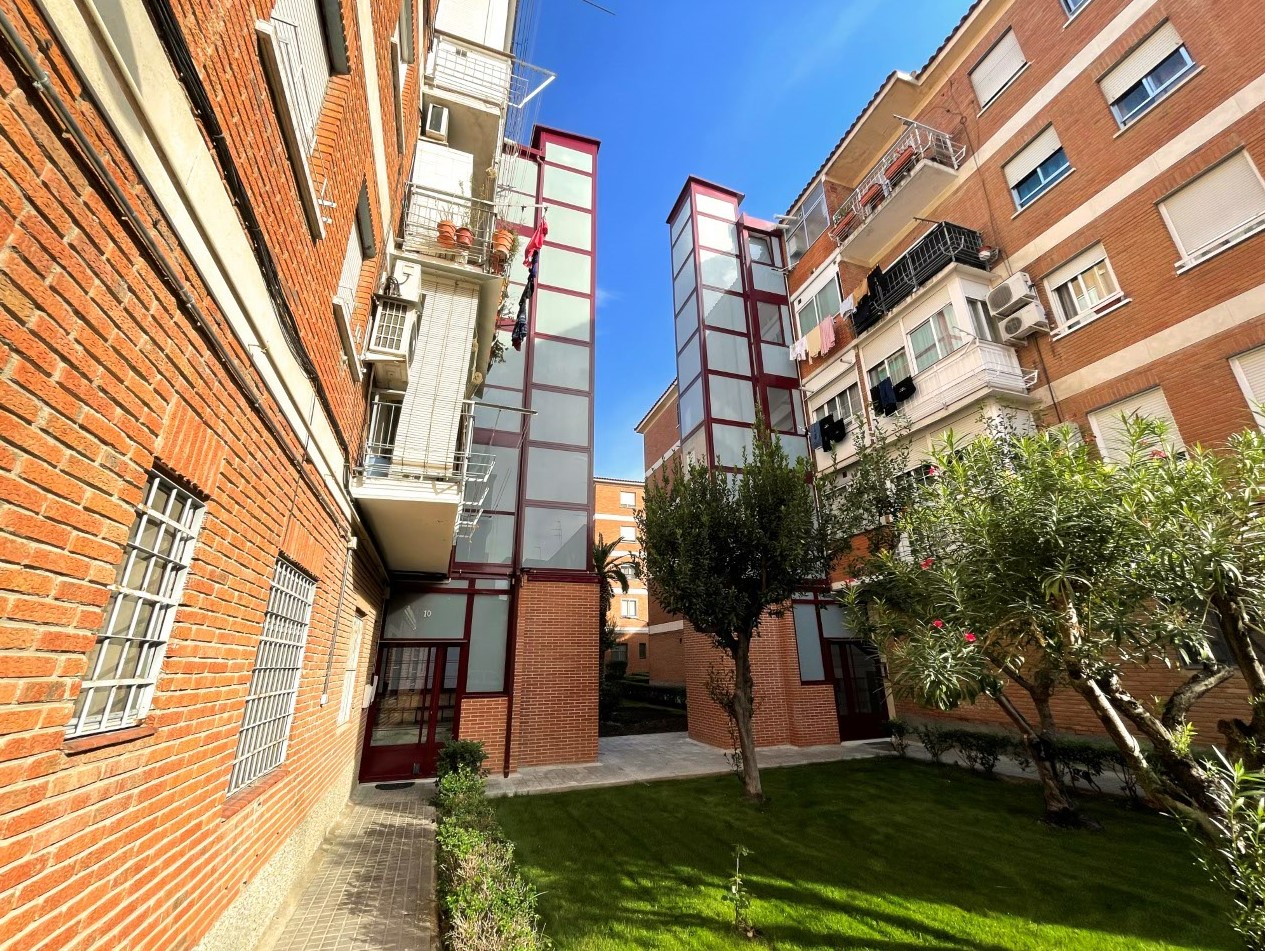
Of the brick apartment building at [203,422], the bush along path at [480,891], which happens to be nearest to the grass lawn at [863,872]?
the bush along path at [480,891]

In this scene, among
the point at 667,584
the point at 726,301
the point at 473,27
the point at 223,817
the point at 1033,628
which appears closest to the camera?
the point at 223,817

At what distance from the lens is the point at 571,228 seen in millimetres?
16078

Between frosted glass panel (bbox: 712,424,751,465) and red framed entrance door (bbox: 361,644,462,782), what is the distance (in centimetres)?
957

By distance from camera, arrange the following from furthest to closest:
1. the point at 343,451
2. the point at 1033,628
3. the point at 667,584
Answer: the point at 667,584 < the point at 343,451 < the point at 1033,628

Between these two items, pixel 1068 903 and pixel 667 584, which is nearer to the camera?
pixel 1068 903

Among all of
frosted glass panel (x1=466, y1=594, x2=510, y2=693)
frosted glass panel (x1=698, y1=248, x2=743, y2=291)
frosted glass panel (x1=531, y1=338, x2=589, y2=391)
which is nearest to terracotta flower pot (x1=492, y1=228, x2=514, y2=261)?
frosted glass panel (x1=531, y1=338, x2=589, y2=391)

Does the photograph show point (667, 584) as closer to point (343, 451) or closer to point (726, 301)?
point (343, 451)

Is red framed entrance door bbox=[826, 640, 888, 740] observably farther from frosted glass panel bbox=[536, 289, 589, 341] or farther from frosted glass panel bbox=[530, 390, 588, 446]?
frosted glass panel bbox=[536, 289, 589, 341]

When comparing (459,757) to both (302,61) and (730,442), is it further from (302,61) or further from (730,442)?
(730,442)

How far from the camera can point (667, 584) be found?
10070mm

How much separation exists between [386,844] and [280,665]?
3881 mm

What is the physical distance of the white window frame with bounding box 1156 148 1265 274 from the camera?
8.93 m

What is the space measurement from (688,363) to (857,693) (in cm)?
1207

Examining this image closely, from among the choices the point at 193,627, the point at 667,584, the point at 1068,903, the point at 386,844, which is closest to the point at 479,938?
the point at 193,627
